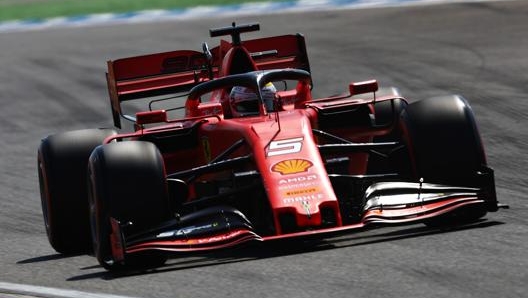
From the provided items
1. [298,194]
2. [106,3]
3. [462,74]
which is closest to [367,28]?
[462,74]

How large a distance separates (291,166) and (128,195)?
102 centimetres

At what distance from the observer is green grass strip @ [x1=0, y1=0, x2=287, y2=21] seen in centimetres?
2637

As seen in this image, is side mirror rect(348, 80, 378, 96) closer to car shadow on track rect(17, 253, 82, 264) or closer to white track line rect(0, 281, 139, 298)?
car shadow on track rect(17, 253, 82, 264)

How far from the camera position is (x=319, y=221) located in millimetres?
7953

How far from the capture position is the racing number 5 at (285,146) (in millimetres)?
8500

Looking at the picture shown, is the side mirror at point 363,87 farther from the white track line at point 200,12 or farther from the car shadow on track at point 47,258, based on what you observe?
the white track line at point 200,12

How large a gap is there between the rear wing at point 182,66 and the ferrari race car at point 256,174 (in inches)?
52.8

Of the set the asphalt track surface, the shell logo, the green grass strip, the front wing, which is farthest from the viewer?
the green grass strip

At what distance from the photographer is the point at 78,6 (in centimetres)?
2764

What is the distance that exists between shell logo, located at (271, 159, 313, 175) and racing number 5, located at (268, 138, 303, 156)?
0.12 metres

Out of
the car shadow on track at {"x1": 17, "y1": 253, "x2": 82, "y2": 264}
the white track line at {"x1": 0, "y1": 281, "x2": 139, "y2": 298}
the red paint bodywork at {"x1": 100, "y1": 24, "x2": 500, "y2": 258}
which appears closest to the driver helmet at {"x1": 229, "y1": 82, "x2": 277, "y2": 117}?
the red paint bodywork at {"x1": 100, "y1": 24, "x2": 500, "y2": 258}

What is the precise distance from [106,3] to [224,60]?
56.8 feet

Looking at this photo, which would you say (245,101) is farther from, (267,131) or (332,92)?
(332,92)

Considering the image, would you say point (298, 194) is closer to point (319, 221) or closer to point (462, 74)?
point (319, 221)
